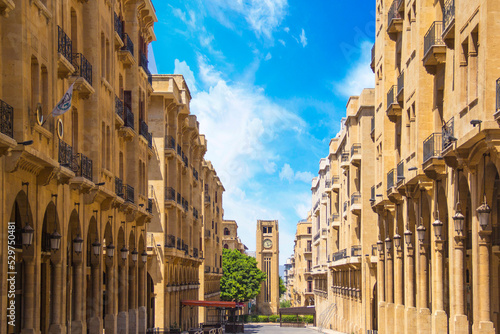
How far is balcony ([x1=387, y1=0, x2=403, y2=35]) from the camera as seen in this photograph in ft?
123

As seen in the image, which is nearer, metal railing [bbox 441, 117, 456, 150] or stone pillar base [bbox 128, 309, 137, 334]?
metal railing [bbox 441, 117, 456, 150]

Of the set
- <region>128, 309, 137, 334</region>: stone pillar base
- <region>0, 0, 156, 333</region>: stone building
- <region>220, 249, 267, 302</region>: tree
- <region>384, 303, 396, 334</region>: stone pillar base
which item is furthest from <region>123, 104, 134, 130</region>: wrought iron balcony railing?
<region>220, 249, 267, 302</region>: tree

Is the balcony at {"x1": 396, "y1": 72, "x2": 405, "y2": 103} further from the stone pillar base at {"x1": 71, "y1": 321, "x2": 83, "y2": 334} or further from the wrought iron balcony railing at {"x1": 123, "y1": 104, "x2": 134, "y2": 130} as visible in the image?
the stone pillar base at {"x1": 71, "y1": 321, "x2": 83, "y2": 334}

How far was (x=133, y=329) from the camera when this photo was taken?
127ft

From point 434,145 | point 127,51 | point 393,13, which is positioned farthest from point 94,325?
point 393,13

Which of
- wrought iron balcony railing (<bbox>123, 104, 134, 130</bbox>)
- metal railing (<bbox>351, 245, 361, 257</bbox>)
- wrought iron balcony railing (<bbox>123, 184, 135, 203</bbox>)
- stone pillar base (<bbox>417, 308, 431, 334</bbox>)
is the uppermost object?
wrought iron balcony railing (<bbox>123, 104, 134, 130</bbox>)

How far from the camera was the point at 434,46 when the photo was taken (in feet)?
90.0

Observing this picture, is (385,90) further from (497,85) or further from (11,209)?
(11,209)

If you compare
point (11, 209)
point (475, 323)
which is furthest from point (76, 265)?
point (475, 323)

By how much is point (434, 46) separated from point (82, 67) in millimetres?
12743

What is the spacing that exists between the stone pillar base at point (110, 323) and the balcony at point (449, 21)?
1849 cm

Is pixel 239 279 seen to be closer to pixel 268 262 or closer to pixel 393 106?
pixel 268 262

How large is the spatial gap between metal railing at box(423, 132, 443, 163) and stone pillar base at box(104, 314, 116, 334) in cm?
1526

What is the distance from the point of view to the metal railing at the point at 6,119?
1864 centimetres
